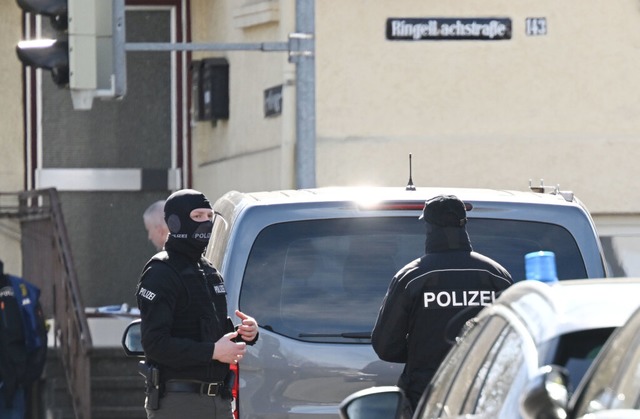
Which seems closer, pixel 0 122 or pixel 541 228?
pixel 541 228

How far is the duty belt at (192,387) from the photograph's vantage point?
668 cm

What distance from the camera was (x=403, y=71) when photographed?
45.1 feet

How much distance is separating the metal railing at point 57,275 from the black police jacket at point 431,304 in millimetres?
7822

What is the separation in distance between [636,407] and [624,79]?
1106 centimetres

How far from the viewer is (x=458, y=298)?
247 inches

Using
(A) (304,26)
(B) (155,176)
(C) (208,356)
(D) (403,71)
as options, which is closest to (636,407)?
(C) (208,356)

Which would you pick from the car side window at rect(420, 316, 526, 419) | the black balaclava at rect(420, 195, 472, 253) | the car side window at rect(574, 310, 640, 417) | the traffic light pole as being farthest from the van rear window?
the traffic light pole

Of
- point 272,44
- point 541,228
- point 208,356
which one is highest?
point 272,44

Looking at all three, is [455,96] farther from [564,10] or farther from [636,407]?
[636,407]

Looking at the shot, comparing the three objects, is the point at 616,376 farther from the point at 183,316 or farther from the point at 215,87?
the point at 215,87

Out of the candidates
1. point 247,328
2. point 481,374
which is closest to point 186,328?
point 247,328

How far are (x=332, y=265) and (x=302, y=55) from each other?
5025 millimetres

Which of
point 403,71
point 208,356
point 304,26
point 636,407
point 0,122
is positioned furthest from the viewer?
point 0,122

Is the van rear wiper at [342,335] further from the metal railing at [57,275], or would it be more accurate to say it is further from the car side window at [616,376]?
Answer: the metal railing at [57,275]
